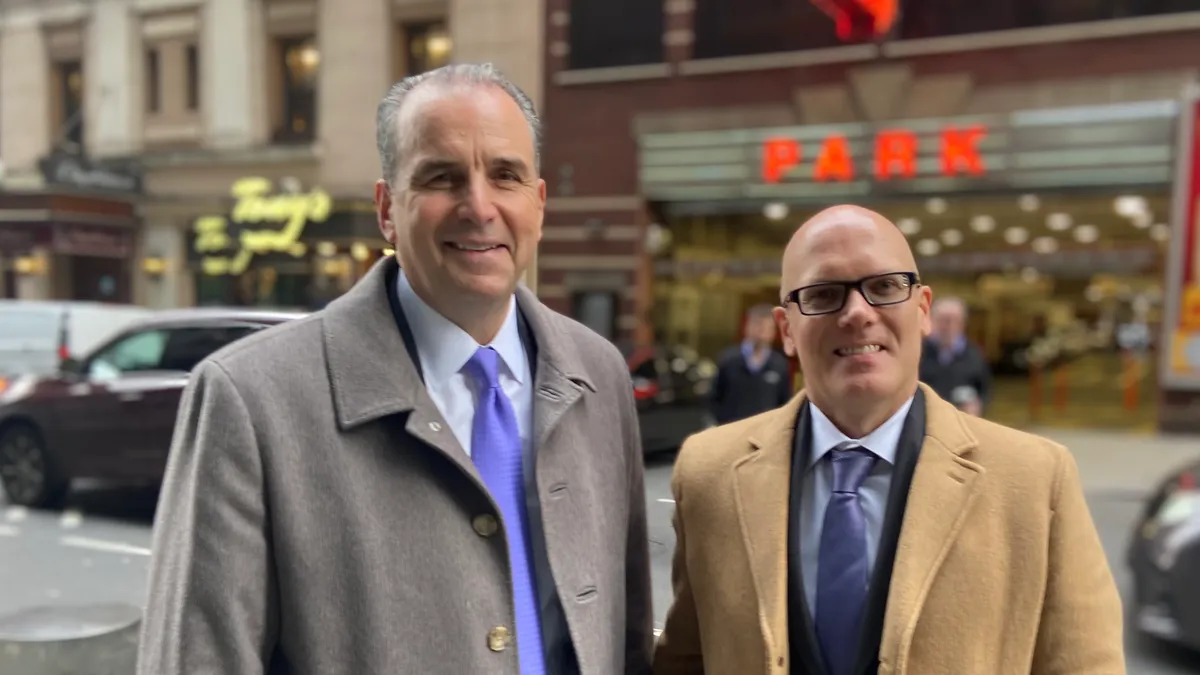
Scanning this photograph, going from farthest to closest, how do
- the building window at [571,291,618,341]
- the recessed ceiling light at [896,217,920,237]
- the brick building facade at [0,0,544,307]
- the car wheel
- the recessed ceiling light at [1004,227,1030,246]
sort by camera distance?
the recessed ceiling light at [1004,227,1030,246] < the car wheel < the brick building facade at [0,0,544,307] < the building window at [571,291,618,341] < the recessed ceiling light at [896,217,920,237]

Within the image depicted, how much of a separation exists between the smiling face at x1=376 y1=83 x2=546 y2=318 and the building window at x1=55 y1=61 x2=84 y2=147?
4.23 meters

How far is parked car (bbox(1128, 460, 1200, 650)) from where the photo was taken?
11.0ft

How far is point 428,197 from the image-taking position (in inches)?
47.9

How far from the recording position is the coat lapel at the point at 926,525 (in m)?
1.15

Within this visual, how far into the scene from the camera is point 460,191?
4.00ft

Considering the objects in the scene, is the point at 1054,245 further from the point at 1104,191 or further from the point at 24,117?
the point at 24,117

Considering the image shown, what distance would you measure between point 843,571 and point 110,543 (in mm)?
4042

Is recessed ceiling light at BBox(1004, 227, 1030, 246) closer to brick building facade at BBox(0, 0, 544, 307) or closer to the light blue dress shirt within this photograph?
brick building facade at BBox(0, 0, 544, 307)

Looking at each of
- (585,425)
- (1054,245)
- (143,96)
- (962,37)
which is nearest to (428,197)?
(585,425)

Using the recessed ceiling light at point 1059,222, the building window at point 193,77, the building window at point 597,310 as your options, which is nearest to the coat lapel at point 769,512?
the building window at point 597,310

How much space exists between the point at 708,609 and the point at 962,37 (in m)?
7.96

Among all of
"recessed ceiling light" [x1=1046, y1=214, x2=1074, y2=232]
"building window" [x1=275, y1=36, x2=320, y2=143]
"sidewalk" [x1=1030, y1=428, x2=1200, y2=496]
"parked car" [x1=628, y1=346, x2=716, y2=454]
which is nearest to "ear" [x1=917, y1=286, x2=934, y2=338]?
"parked car" [x1=628, y1=346, x2=716, y2=454]

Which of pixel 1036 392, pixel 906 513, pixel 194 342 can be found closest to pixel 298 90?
pixel 194 342

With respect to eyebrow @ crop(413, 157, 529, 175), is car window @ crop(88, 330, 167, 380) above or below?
below
